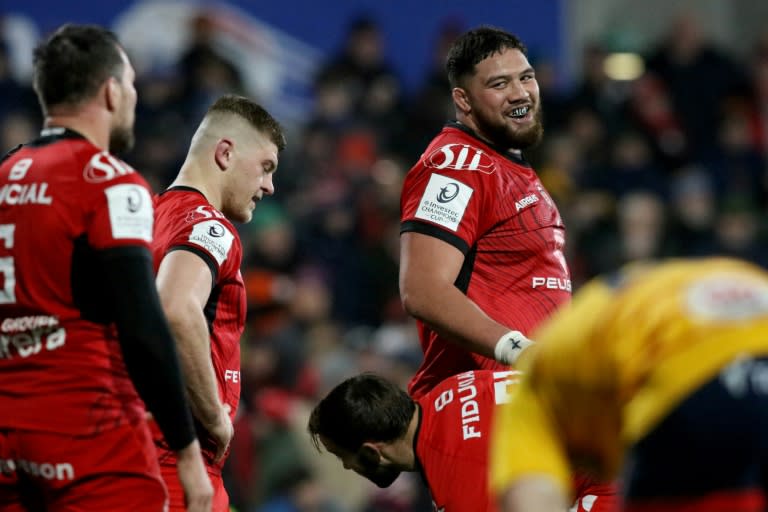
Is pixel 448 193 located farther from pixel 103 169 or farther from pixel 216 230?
pixel 103 169

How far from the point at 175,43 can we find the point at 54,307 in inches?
421

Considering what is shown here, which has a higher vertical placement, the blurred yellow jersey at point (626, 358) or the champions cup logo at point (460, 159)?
the blurred yellow jersey at point (626, 358)

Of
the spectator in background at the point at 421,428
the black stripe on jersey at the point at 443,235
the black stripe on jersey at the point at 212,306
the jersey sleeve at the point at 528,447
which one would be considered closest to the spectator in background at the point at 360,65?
the black stripe on jersey at the point at 443,235

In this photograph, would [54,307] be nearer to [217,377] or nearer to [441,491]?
[217,377]

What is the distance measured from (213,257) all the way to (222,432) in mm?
591

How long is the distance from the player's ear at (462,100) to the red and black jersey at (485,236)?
0.79ft

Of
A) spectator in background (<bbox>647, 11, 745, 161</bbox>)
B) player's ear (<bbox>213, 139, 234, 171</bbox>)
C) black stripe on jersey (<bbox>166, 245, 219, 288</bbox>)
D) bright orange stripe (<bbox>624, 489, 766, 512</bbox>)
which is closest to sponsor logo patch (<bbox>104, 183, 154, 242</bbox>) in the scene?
black stripe on jersey (<bbox>166, 245, 219, 288</bbox>)

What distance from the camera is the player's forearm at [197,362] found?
430 centimetres

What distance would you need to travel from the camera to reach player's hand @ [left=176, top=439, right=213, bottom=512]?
389 cm

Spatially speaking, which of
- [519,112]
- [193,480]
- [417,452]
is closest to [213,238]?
[193,480]

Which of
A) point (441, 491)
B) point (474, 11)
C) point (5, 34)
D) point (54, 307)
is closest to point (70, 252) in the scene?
point (54, 307)

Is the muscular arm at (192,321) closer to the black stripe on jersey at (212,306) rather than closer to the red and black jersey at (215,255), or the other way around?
the red and black jersey at (215,255)

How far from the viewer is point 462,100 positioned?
5.48 metres

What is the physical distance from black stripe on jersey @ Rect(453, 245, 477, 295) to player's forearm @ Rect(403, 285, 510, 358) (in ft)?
0.73
